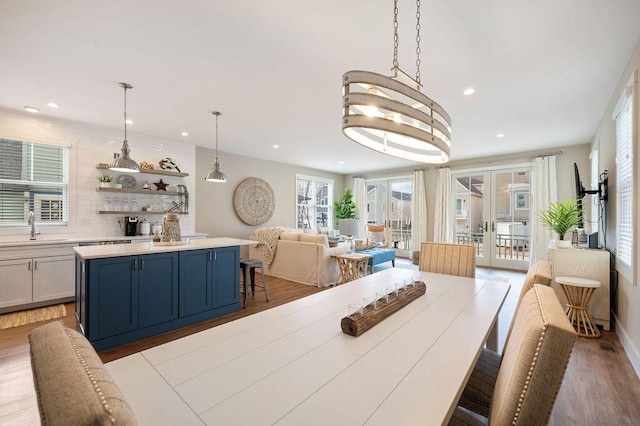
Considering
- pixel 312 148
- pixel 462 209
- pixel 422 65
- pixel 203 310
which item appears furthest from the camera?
pixel 462 209

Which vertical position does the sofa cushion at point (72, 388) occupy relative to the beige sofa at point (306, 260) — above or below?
above

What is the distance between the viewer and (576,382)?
87.7 inches

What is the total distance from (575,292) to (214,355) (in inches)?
151

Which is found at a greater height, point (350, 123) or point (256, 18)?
point (256, 18)

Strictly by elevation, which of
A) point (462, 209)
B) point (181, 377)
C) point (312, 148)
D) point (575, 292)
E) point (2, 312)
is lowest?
point (2, 312)

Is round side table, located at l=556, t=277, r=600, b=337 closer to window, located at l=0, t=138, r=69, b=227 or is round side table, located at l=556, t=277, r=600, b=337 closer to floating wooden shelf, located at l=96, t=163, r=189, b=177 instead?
floating wooden shelf, located at l=96, t=163, r=189, b=177

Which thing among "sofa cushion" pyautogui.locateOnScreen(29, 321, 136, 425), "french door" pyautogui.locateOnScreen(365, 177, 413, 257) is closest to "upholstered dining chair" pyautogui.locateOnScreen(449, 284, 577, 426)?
"sofa cushion" pyautogui.locateOnScreen(29, 321, 136, 425)

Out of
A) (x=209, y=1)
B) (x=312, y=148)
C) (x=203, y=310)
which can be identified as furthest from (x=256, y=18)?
(x=312, y=148)

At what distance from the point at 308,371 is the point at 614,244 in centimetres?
404

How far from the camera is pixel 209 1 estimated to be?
194cm

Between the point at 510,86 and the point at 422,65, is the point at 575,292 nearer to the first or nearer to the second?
the point at 510,86

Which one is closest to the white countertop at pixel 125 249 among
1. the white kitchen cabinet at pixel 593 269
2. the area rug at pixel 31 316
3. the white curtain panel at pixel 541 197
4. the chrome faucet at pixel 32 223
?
the area rug at pixel 31 316

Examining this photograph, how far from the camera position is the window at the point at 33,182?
3.99m

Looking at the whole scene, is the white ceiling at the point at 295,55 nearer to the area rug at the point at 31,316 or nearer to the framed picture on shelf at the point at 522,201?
the framed picture on shelf at the point at 522,201
